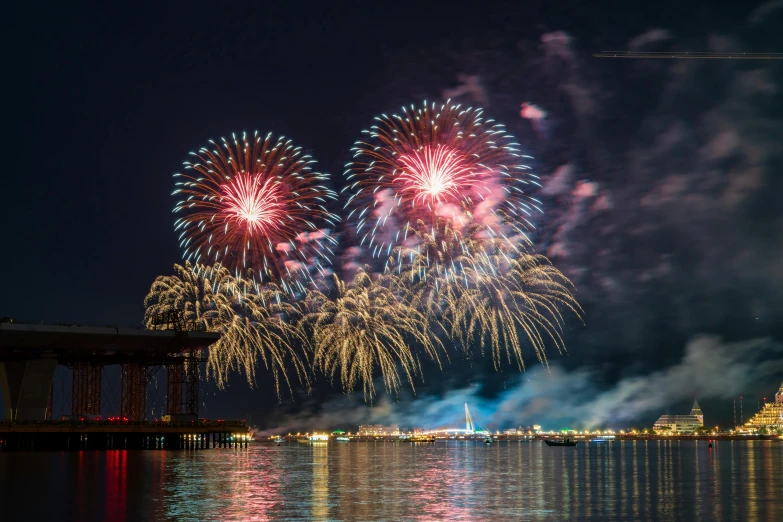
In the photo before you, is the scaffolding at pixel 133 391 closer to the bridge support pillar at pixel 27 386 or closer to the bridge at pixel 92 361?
the bridge at pixel 92 361

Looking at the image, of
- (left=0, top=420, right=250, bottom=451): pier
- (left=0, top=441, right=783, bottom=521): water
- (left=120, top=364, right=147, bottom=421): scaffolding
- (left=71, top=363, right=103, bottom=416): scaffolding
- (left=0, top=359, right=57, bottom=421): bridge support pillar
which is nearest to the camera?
(left=0, top=441, right=783, bottom=521): water

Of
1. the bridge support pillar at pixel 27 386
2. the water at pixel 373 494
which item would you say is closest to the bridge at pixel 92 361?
the bridge support pillar at pixel 27 386

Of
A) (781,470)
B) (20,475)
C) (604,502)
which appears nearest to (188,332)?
(20,475)

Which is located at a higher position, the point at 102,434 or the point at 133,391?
the point at 133,391

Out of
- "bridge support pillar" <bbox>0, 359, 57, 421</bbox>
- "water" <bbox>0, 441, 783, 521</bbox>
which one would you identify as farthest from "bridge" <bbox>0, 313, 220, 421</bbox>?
"water" <bbox>0, 441, 783, 521</bbox>

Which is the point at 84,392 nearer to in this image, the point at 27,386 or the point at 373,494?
the point at 27,386

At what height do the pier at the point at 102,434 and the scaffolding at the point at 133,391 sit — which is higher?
the scaffolding at the point at 133,391

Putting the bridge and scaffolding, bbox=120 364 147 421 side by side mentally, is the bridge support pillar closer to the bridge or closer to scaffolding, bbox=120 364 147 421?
the bridge

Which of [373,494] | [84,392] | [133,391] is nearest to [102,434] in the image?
[84,392]
